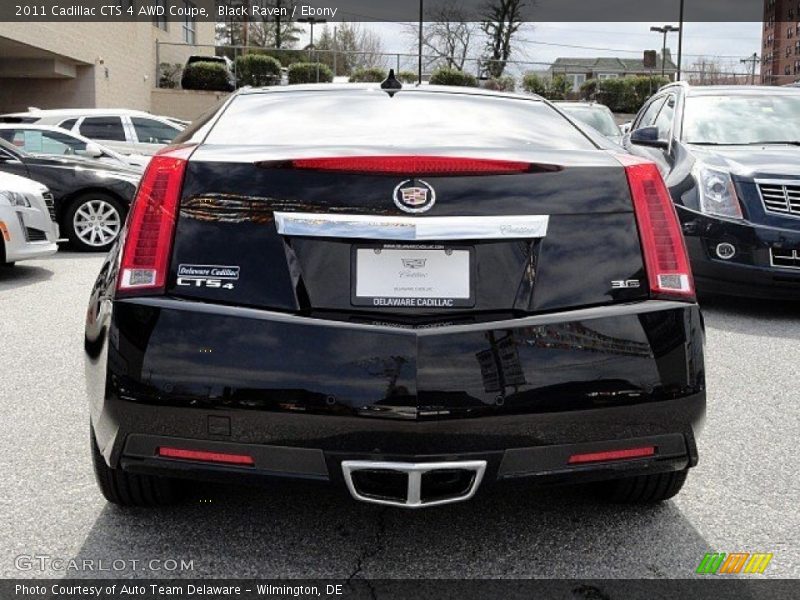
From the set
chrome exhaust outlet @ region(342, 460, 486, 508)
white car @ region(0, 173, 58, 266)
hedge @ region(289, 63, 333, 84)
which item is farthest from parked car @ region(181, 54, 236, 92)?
chrome exhaust outlet @ region(342, 460, 486, 508)

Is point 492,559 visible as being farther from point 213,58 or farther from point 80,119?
point 213,58

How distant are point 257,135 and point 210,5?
43.5 meters

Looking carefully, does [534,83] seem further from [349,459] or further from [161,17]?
[349,459]

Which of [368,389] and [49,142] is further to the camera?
[49,142]

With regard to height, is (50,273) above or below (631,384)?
below

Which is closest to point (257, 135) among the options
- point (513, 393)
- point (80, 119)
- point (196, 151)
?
point (196, 151)

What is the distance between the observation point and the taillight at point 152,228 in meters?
2.78

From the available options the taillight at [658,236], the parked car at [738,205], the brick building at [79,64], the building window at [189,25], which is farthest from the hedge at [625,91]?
the taillight at [658,236]

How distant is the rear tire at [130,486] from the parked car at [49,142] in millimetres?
9848

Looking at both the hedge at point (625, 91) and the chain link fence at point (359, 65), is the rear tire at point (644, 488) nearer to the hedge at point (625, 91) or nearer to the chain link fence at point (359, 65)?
the chain link fence at point (359, 65)

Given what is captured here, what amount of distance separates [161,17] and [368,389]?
1464 inches

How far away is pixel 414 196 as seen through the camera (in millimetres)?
2777

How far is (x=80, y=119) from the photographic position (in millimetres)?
15852

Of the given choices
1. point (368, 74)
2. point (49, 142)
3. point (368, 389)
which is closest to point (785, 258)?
point (368, 389)
